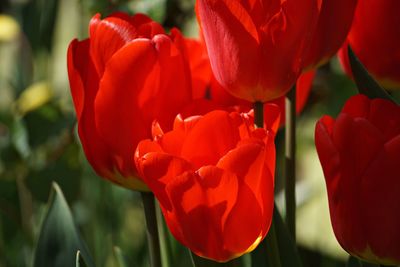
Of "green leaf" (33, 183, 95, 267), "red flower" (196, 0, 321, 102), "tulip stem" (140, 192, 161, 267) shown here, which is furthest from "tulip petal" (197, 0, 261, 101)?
"green leaf" (33, 183, 95, 267)

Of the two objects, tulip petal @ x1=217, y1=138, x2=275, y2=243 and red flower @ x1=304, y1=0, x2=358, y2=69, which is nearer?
tulip petal @ x1=217, y1=138, x2=275, y2=243

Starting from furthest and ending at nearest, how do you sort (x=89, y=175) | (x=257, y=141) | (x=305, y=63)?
(x=89, y=175) < (x=305, y=63) < (x=257, y=141)

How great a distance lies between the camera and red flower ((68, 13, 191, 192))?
0.62m

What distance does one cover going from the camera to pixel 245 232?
1.89ft

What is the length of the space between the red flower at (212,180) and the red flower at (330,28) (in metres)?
0.11

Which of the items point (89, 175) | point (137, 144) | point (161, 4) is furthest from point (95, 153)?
point (89, 175)

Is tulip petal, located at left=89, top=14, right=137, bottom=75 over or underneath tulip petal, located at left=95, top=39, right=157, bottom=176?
over

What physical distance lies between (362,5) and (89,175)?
0.81 m

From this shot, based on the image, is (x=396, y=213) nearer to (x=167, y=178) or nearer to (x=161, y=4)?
(x=167, y=178)

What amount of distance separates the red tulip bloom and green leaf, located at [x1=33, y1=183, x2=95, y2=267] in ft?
0.86

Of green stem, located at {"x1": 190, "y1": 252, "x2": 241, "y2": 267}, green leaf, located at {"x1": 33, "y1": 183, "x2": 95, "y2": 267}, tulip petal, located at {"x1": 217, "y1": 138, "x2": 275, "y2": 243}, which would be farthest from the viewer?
green leaf, located at {"x1": 33, "y1": 183, "x2": 95, "y2": 267}

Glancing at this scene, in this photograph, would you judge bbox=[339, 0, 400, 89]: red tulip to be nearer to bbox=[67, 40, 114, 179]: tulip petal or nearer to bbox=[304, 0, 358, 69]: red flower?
bbox=[304, 0, 358, 69]: red flower

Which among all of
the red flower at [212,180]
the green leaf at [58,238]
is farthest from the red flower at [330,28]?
the green leaf at [58,238]

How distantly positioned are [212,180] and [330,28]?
162mm
